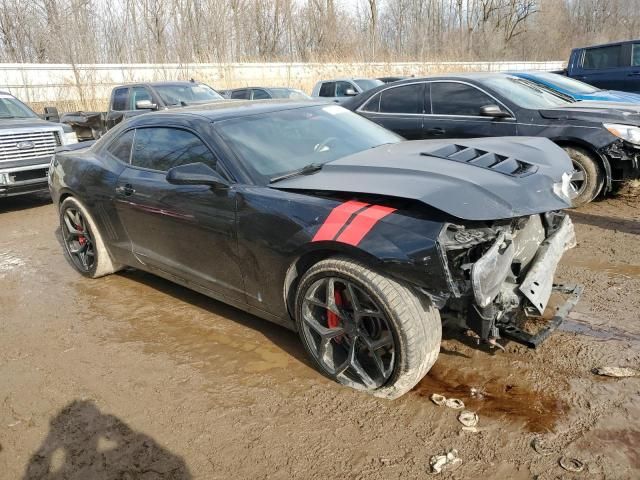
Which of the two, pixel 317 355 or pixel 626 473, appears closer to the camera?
pixel 626 473

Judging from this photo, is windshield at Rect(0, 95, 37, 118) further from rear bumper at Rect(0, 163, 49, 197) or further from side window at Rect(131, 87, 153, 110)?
side window at Rect(131, 87, 153, 110)

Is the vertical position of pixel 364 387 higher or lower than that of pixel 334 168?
lower

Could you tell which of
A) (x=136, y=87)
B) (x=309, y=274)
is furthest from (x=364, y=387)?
(x=136, y=87)

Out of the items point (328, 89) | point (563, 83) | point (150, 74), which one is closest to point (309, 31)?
point (150, 74)

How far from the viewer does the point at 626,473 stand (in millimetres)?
2107

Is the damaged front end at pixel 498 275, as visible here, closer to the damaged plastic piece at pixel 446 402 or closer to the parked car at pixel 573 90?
the damaged plastic piece at pixel 446 402

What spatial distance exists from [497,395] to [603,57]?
37.8 ft

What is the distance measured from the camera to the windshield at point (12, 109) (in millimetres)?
8547

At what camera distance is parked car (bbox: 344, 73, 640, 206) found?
5719mm

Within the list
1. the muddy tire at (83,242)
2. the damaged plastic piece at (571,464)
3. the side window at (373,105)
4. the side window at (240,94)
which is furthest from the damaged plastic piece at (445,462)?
the side window at (240,94)

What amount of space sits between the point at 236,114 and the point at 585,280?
304 cm

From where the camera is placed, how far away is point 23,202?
878cm

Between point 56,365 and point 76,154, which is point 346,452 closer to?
point 56,365

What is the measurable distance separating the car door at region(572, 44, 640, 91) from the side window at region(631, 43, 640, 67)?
0.06 m
